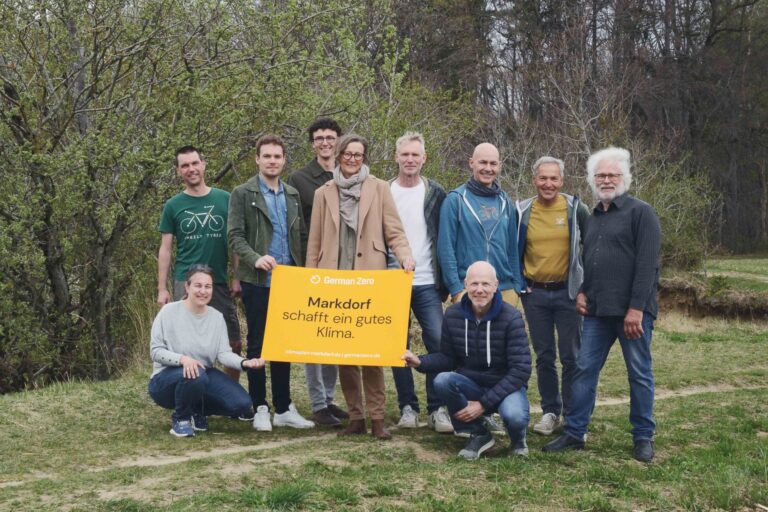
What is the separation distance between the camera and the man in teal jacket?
7.06 m

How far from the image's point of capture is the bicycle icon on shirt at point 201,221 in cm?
754

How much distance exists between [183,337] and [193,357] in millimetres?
179

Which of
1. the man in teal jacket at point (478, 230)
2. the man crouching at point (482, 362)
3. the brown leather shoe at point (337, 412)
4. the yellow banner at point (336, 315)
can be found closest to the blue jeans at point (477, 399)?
the man crouching at point (482, 362)

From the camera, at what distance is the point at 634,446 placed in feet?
22.4

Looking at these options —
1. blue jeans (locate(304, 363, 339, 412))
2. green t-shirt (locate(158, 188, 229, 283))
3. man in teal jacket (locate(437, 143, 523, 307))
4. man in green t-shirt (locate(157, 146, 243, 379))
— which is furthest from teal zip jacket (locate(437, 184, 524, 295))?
green t-shirt (locate(158, 188, 229, 283))

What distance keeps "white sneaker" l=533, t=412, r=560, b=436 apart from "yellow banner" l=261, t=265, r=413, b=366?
1.50 m

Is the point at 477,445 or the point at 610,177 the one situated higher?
the point at 610,177

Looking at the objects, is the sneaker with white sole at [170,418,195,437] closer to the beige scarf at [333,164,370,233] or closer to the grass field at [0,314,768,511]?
the grass field at [0,314,768,511]

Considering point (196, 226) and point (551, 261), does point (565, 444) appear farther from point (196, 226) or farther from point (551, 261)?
point (196, 226)

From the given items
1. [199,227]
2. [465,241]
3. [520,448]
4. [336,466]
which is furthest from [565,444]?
[199,227]

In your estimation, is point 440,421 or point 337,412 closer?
point 440,421

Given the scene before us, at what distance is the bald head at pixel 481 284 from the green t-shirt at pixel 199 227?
2273 mm

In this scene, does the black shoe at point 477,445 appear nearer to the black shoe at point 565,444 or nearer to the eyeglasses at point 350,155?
the black shoe at point 565,444

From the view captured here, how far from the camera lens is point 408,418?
7676 mm
